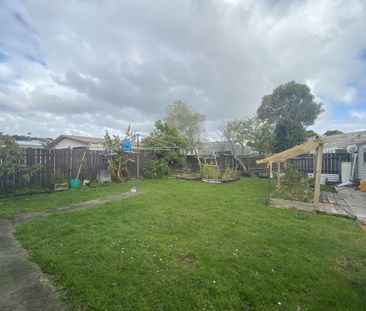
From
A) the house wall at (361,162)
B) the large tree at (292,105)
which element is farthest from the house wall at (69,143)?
the large tree at (292,105)

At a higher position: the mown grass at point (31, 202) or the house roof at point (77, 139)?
the house roof at point (77, 139)

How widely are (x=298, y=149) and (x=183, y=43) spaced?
8.31 meters

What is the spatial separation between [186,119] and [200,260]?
19341 mm

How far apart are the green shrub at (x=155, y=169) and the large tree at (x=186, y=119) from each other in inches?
286

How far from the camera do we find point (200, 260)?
297 centimetres

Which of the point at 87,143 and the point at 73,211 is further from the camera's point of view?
the point at 87,143

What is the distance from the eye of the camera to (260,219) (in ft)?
16.2

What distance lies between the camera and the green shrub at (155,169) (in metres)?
13.2

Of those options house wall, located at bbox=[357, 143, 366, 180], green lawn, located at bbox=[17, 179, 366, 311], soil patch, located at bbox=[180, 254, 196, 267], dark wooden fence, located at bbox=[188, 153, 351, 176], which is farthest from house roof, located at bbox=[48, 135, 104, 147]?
house wall, located at bbox=[357, 143, 366, 180]

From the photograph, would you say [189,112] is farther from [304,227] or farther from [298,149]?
[304,227]

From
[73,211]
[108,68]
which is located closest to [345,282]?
[73,211]

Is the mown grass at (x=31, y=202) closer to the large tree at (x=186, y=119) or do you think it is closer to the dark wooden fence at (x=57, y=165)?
the dark wooden fence at (x=57, y=165)

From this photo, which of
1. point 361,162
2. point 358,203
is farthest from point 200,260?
point 361,162

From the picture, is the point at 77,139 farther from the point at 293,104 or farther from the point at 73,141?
the point at 293,104
